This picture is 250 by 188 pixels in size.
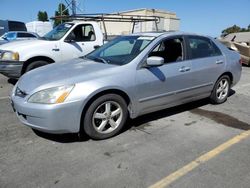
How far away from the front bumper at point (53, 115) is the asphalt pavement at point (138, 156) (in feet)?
0.95

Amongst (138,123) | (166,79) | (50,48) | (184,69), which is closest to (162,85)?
(166,79)

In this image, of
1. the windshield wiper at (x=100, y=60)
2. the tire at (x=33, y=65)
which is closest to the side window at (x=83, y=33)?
the tire at (x=33, y=65)

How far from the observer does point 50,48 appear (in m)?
7.13

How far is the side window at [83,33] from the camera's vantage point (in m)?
7.64

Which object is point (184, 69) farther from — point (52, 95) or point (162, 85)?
point (52, 95)

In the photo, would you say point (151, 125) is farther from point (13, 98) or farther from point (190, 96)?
point (13, 98)

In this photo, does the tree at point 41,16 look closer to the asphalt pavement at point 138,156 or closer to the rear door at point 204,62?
the rear door at point 204,62

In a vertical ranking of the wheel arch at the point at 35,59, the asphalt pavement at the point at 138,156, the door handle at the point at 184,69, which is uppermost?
the door handle at the point at 184,69

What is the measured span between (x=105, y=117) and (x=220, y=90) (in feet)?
9.69

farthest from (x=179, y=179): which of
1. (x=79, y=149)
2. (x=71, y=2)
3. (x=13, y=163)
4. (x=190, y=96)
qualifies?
(x=71, y=2)

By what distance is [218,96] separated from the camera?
5707 mm

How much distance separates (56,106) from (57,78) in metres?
0.50

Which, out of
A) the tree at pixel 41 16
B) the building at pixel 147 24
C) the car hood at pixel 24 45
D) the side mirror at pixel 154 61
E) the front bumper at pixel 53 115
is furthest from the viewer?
the tree at pixel 41 16

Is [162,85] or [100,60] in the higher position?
[100,60]
